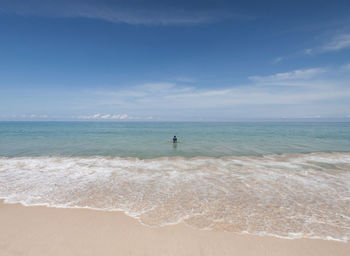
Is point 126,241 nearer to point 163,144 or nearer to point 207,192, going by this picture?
point 207,192

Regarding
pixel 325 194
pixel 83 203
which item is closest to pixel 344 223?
pixel 325 194

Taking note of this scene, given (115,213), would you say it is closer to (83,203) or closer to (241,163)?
(83,203)

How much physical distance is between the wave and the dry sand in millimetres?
400

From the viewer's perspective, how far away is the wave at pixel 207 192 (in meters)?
6.11

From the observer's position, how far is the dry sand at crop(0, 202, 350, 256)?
15.7 feet

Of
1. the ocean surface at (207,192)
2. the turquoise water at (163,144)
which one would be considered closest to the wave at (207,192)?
the ocean surface at (207,192)

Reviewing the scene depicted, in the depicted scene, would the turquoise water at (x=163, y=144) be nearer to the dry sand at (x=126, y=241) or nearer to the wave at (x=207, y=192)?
the wave at (x=207, y=192)

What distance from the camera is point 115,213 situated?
6.67 metres

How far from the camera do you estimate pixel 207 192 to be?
8.75 m

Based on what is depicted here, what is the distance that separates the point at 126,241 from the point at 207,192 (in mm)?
5019

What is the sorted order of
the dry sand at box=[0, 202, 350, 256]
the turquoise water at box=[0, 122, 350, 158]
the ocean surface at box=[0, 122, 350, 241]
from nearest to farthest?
the dry sand at box=[0, 202, 350, 256]
the ocean surface at box=[0, 122, 350, 241]
the turquoise water at box=[0, 122, 350, 158]

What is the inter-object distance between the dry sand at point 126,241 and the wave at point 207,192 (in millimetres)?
400

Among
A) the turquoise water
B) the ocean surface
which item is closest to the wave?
the ocean surface

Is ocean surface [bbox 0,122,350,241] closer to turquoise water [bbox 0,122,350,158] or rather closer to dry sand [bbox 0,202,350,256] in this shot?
dry sand [bbox 0,202,350,256]
